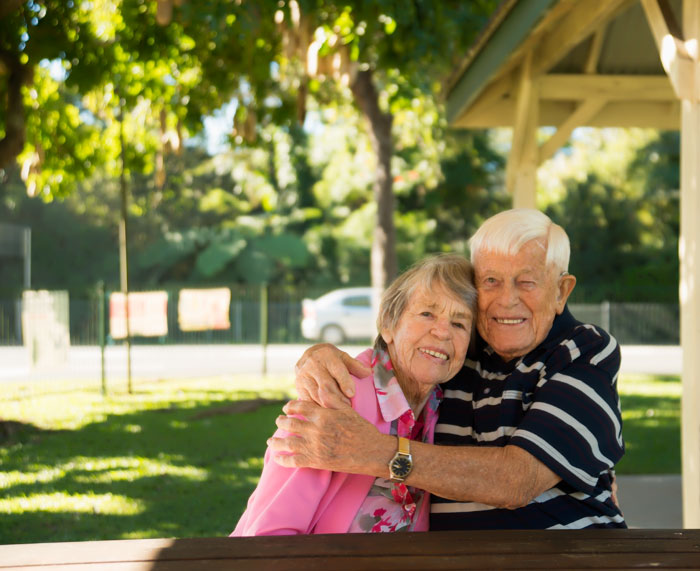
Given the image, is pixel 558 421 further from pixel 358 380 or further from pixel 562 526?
pixel 358 380

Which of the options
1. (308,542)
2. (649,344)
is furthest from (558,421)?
(649,344)

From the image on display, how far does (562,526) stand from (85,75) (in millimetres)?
8229

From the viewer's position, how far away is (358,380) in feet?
7.89

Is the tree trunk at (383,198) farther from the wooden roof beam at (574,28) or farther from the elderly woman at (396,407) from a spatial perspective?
the elderly woman at (396,407)

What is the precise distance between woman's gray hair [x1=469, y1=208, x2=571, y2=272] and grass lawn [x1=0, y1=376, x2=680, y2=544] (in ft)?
12.2

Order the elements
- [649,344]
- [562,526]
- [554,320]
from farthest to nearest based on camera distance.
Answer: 1. [649,344]
2. [554,320]
3. [562,526]

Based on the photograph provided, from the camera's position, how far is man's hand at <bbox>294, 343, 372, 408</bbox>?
2.28 meters

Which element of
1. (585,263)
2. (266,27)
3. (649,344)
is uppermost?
(266,27)

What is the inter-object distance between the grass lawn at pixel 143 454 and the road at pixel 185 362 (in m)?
1.85

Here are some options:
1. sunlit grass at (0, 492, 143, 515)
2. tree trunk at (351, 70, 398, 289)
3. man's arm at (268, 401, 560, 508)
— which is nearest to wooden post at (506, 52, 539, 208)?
sunlit grass at (0, 492, 143, 515)

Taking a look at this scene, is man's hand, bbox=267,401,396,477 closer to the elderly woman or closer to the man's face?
the elderly woman

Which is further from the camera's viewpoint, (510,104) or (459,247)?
(459,247)

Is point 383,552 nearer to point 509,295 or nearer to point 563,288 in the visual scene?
point 509,295

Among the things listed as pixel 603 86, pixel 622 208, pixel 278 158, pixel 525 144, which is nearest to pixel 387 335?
pixel 525 144
